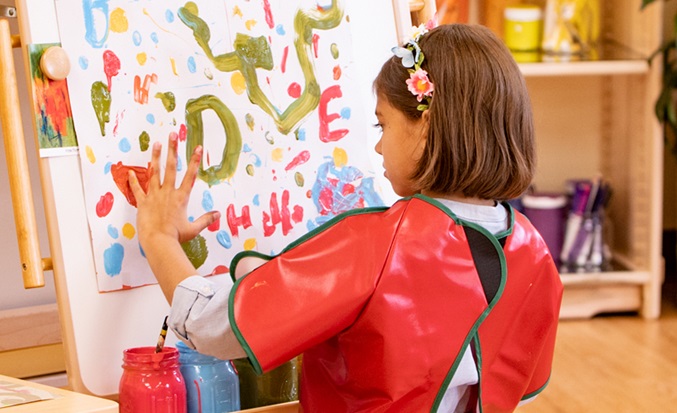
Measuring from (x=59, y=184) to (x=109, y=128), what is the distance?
0.33 ft

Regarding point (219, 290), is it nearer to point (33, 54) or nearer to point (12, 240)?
point (33, 54)

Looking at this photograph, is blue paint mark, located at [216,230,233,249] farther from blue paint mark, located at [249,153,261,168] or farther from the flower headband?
the flower headband

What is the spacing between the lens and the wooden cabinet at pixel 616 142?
2957 millimetres

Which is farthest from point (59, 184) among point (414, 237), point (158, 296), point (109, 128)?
point (414, 237)

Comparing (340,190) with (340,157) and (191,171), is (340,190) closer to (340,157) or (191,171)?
(340,157)

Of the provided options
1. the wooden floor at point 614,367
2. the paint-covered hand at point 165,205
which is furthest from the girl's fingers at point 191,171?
the wooden floor at point 614,367

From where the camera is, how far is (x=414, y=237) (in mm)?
1058

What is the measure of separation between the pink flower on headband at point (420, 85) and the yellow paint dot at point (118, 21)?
0.39m

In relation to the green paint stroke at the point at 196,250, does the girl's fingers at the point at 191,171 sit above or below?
above

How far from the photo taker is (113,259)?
120 centimetres

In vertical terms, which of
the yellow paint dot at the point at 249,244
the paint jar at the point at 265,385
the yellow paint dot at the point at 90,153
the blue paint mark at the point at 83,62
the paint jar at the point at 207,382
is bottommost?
the paint jar at the point at 265,385

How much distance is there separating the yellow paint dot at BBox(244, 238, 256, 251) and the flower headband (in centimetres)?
34

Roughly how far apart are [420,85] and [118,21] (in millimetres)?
412

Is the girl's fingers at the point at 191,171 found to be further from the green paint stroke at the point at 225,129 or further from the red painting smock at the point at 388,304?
the red painting smock at the point at 388,304
